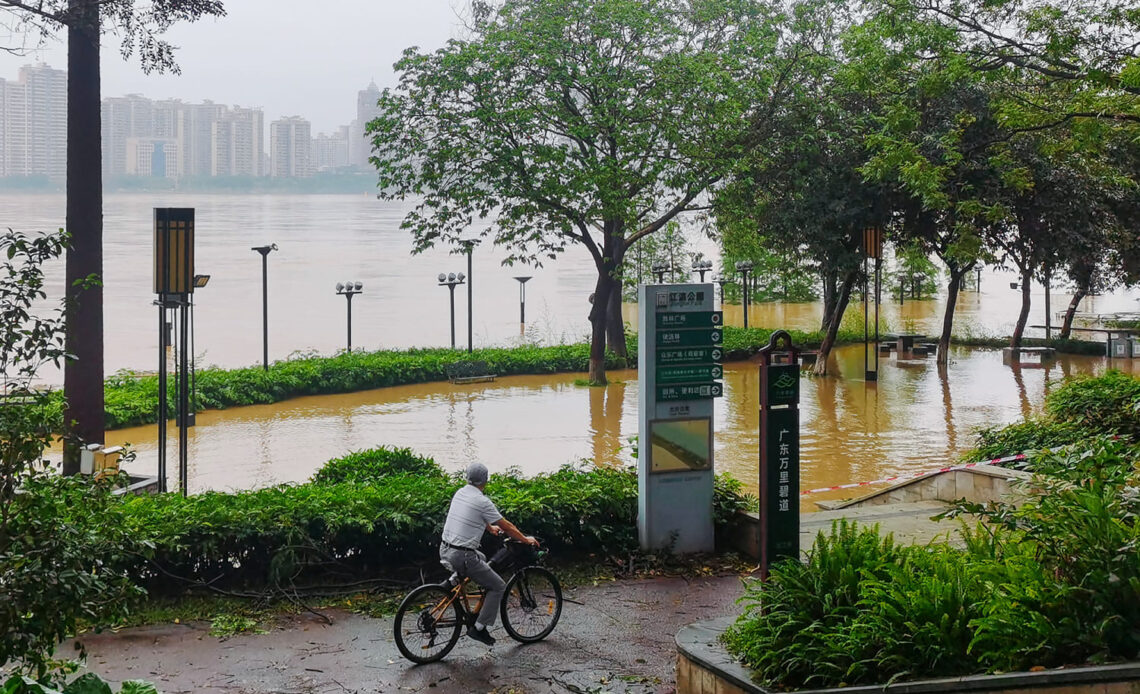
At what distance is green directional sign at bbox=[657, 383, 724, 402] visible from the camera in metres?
10.5

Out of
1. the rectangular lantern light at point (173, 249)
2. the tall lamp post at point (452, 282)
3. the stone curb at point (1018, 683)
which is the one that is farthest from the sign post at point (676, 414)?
the tall lamp post at point (452, 282)

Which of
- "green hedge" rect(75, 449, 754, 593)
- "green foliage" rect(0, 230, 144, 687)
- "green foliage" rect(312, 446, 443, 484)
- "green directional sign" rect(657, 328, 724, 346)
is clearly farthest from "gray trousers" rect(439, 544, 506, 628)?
"green foliage" rect(312, 446, 443, 484)

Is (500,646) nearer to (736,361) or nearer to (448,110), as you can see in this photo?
(448,110)

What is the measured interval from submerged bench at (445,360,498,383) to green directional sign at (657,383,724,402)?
16052 mm

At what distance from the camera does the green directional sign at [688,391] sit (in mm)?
10508

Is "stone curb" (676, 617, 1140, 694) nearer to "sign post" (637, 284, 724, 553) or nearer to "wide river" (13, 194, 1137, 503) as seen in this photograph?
"sign post" (637, 284, 724, 553)

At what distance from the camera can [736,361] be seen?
30016 mm

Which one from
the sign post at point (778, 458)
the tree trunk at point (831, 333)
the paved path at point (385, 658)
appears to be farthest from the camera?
the tree trunk at point (831, 333)

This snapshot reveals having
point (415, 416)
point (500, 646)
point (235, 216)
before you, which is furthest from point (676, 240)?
point (235, 216)

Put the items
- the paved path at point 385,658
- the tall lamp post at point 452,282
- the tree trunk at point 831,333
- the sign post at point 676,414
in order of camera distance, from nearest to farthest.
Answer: the paved path at point 385,658
the sign post at point 676,414
the tree trunk at point 831,333
the tall lamp post at point 452,282

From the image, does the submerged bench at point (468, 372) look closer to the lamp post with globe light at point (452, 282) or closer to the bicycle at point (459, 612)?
the lamp post with globe light at point (452, 282)

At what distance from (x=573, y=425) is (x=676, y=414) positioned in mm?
10498

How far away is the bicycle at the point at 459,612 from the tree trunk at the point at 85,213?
851 cm

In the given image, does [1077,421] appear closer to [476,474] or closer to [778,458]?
[778,458]
